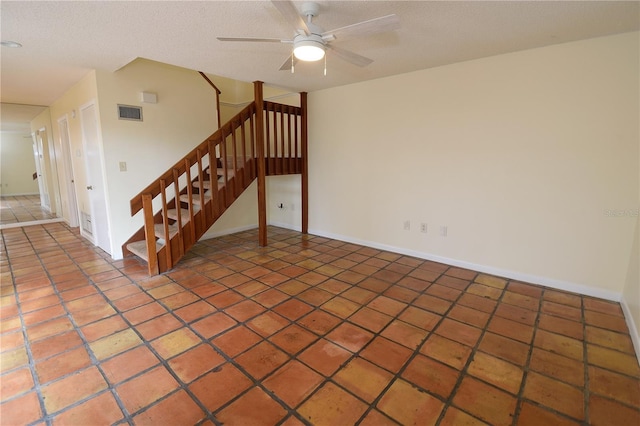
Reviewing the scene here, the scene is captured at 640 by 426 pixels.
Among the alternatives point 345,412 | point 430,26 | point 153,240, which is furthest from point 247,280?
point 430,26

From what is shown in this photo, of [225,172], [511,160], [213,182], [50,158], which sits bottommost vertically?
[213,182]

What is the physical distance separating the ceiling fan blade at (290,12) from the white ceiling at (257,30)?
323 millimetres

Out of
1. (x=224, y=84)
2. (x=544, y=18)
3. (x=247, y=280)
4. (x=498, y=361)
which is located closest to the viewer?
(x=498, y=361)

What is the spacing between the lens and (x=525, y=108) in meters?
3.04

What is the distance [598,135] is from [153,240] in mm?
4610

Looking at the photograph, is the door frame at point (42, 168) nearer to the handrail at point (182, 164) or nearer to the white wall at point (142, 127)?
the white wall at point (142, 127)

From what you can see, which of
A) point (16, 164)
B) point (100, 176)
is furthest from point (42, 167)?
point (100, 176)

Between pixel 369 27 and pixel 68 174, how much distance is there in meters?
6.06

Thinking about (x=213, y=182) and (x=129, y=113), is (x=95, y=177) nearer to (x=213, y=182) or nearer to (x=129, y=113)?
(x=129, y=113)

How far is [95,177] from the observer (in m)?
4.18

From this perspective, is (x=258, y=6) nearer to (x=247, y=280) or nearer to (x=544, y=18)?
(x=544, y=18)

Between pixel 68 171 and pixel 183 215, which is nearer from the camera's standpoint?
pixel 183 215

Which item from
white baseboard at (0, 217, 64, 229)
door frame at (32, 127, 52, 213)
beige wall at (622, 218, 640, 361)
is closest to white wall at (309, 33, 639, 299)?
beige wall at (622, 218, 640, 361)

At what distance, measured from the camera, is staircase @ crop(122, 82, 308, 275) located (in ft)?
11.1
